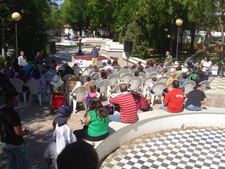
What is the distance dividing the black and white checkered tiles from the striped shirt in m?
0.59

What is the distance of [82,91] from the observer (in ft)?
24.4

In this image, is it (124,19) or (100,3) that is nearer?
(124,19)

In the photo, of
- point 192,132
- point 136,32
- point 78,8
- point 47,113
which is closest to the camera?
point 192,132

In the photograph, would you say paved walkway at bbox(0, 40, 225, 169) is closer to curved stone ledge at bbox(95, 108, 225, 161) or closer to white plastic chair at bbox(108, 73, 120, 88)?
curved stone ledge at bbox(95, 108, 225, 161)

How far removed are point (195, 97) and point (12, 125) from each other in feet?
15.1

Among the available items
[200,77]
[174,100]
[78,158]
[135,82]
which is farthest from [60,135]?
[200,77]

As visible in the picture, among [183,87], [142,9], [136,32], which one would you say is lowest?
[183,87]

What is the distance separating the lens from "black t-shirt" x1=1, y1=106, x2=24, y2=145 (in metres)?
3.53

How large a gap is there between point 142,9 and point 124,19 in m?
7.30

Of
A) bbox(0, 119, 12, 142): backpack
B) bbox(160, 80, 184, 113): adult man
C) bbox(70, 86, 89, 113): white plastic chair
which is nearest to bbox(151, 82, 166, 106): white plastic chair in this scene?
bbox(160, 80, 184, 113): adult man

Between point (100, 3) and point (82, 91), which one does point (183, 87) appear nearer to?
point (82, 91)

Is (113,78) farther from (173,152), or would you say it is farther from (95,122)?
(95,122)

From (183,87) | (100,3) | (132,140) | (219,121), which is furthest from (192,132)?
(100,3)

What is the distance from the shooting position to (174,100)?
6.34m
